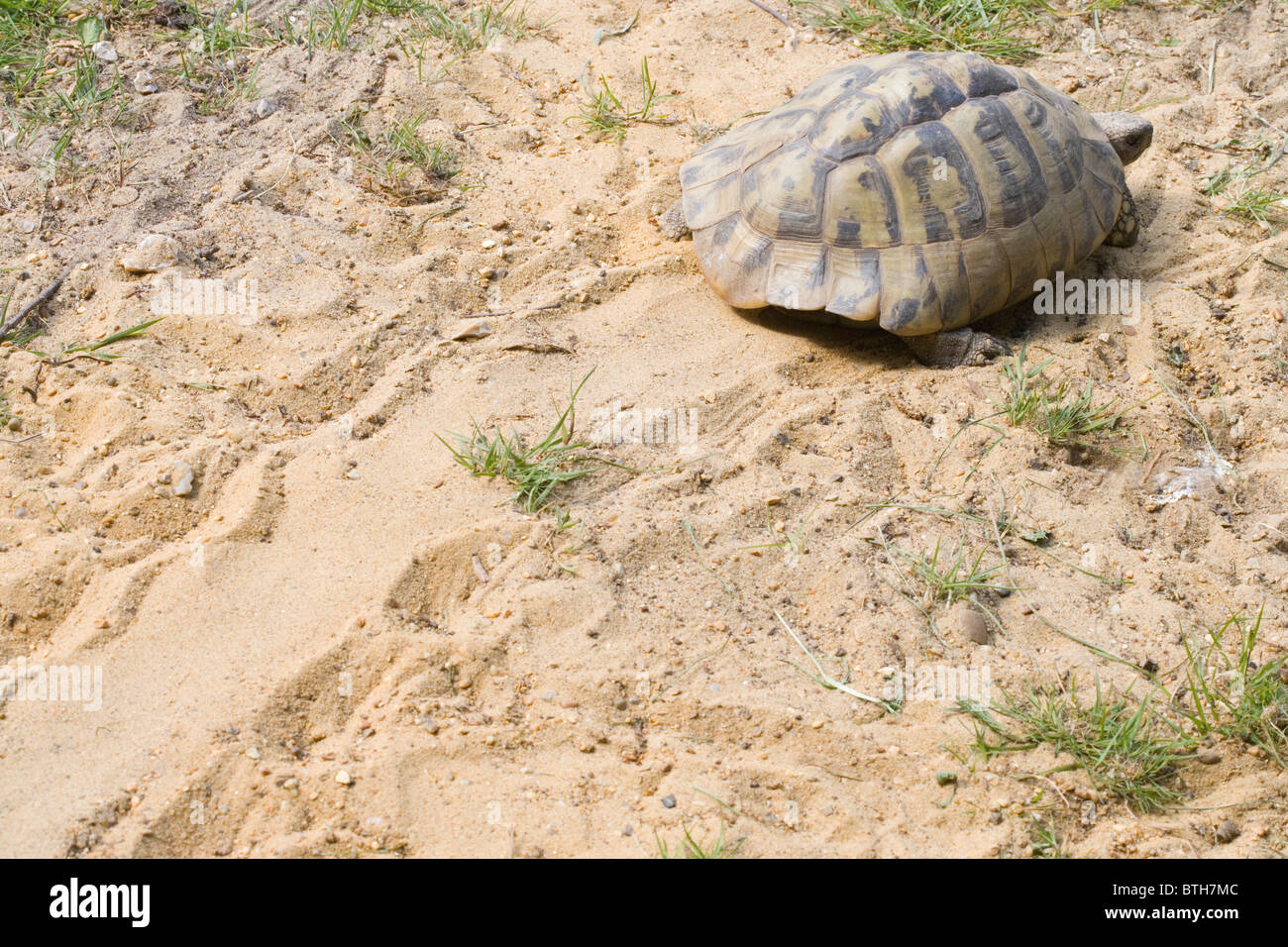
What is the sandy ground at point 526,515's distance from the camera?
2.75 metres

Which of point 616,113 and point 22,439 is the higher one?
point 616,113

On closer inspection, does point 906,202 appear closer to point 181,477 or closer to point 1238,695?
point 1238,695

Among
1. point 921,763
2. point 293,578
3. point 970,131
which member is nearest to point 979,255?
point 970,131

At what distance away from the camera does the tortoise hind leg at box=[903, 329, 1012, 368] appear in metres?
4.22

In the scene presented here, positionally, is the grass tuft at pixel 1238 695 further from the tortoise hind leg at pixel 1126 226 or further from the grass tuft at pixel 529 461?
the tortoise hind leg at pixel 1126 226

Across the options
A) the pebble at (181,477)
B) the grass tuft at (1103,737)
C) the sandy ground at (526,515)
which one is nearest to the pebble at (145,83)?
the sandy ground at (526,515)

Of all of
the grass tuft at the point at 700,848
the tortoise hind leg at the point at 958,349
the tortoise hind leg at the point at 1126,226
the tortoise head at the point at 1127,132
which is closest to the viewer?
the grass tuft at the point at 700,848

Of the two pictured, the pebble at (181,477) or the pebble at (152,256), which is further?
the pebble at (152,256)

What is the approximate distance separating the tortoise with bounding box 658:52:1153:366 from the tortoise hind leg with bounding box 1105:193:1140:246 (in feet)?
0.90

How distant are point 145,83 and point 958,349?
3.87m

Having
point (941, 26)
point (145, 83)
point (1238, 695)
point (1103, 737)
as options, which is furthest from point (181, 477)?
point (941, 26)

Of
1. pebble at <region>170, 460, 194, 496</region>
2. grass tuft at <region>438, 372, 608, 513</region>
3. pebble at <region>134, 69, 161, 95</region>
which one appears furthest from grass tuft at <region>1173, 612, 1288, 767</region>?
pebble at <region>134, 69, 161, 95</region>

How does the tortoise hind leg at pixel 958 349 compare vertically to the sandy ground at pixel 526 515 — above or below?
above

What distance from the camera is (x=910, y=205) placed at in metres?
4.12
